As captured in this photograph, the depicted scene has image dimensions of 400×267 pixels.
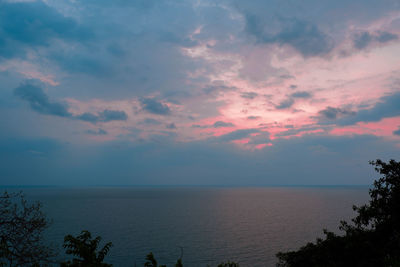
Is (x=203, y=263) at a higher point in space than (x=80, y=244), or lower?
lower

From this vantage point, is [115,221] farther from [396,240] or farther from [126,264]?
[396,240]

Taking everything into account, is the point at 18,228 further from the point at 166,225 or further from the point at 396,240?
the point at 166,225

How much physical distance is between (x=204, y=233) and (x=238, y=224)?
21.3m

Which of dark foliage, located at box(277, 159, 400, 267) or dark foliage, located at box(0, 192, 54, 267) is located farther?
dark foliage, located at box(277, 159, 400, 267)

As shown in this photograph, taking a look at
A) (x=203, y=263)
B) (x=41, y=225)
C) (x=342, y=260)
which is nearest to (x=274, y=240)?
(x=203, y=263)

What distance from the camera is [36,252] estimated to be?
40.5 feet

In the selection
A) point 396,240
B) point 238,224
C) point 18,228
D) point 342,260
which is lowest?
point 238,224

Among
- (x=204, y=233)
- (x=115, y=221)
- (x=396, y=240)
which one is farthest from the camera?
(x=115, y=221)

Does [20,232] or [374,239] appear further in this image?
[374,239]

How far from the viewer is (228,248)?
203 ft

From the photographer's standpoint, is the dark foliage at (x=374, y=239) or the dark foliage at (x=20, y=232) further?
the dark foliage at (x=374, y=239)

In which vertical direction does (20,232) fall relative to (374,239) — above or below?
above

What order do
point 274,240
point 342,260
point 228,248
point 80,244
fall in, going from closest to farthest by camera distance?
point 80,244 → point 342,260 → point 228,248 → point 274,240

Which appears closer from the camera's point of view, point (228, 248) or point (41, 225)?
point (41, 225)
